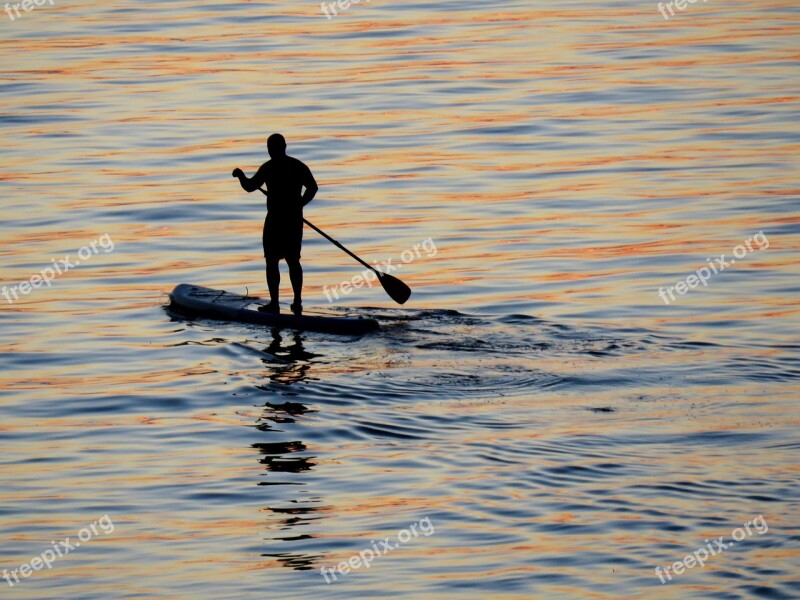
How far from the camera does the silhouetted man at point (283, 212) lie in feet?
49.1

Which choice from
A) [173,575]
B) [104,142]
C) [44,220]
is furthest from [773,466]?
[104,142]

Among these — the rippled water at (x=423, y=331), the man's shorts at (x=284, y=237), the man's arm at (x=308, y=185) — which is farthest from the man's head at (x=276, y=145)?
the rippled water at (x=423, y=331)

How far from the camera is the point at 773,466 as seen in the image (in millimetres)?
10836

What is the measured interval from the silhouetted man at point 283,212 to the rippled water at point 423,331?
0.72m

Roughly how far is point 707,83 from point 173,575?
66.6 feet

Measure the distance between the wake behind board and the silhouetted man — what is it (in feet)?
0.59

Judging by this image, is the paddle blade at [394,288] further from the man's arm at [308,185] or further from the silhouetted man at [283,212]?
the man's arm at [308,185]

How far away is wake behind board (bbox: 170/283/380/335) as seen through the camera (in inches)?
576

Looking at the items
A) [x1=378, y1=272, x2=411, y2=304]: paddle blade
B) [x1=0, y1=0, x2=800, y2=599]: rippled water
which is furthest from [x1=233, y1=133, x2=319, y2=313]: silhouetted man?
[x1=378, y1=272, x2=411, y2=304]: paddle blade

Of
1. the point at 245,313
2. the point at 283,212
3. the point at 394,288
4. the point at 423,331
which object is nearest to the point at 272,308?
the point at 245,313

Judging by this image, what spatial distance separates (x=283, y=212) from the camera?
15055 millimetres

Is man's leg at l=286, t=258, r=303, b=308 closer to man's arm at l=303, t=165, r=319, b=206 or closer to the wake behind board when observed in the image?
the wake behind board

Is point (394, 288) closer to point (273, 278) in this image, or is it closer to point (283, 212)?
point (273, 278)

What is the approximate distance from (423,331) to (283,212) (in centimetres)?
187
